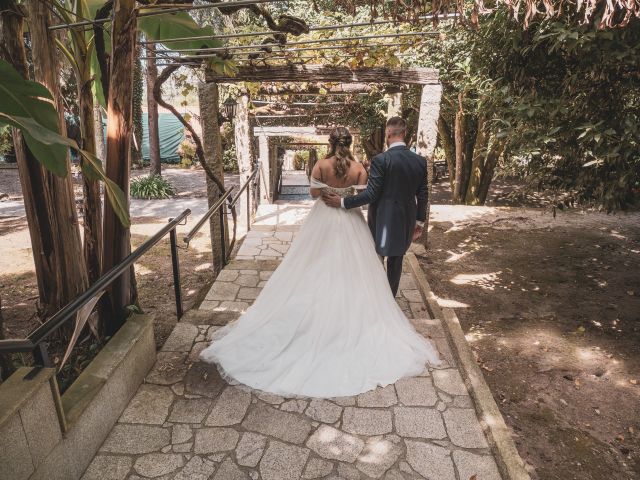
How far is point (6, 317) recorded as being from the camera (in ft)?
18.7

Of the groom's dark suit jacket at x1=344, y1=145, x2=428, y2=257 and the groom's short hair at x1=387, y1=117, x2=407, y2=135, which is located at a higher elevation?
the groom's short hair at x1=387, y1=117, x2=407, y2=135

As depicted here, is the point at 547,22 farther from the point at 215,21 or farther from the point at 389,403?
the point at 215,21

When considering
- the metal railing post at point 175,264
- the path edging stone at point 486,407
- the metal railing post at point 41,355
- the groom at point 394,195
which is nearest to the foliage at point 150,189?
the metal railing post at point 175,264

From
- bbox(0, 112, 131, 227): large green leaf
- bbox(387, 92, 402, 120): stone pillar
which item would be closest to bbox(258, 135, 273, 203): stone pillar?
bbox(387, 92, 402, 120): stone pillar

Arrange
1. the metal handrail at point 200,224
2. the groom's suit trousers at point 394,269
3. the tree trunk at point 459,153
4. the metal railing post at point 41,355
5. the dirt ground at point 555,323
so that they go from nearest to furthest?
the metal railing post at point 41,355
the dirt ground at point 555,323
the metal handrail at point 200,224
the groom's suit trousers at point 394,269
the tree trunk at point 459,153

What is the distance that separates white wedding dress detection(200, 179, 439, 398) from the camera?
334 centimetres

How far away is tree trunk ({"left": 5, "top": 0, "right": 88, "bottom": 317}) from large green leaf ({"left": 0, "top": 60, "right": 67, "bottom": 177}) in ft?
2.26

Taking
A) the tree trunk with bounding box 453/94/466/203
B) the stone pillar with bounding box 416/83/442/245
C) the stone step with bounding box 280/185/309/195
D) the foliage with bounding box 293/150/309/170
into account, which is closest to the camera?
the stone pillar with bounding box 416/83/442/245

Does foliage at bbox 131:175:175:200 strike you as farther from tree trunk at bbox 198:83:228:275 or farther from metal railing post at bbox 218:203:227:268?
metal railing post at bbox 218:203:227:268

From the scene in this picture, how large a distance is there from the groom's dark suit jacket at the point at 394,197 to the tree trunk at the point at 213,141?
9.93 ft

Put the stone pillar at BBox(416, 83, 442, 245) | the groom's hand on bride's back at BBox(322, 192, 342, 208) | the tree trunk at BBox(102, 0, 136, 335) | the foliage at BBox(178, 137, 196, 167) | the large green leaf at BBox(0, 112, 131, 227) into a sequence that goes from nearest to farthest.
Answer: the large green leaf at BBox(0, 112, 131, 227) < the tree trunk at BBox(102, 0, 136, 335) < the groom's hand on bride's back at BBox(322, 192, 342, 208) < the stone pillar at BBox(416, 83, 442, 245) < the foliage at BBox(178, 137, 196, 167)

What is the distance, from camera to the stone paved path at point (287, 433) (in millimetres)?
2559

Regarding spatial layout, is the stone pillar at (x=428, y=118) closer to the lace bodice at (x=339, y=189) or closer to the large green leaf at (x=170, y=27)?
the lace bodice at (x=339, y=189)

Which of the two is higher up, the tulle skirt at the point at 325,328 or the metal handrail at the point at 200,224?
the metal handrail at the point at 200,224
